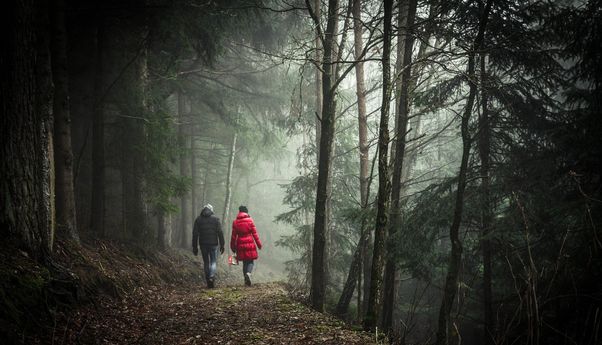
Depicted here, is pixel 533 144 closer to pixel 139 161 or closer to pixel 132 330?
pixel 132 330

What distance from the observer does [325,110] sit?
7.89m

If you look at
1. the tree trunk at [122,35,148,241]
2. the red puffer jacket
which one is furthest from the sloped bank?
the red puffer jacket

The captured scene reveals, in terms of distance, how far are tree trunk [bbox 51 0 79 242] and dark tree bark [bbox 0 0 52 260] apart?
1882mm

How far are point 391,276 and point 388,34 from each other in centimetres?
543

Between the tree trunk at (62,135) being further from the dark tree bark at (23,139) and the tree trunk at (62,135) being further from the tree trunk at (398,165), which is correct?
the tree trunk at (398,165)

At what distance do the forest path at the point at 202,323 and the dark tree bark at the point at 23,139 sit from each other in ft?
4.60

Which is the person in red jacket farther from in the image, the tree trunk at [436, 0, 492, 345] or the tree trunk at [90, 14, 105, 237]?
the tree trunk at [436, 0, 492, 345]

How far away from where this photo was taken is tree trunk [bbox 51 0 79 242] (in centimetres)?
727

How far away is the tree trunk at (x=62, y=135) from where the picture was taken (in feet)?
23.9

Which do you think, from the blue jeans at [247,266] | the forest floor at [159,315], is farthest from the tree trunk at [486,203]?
the blue jeans at [247,266]

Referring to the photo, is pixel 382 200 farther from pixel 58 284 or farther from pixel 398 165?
pixel 58 284

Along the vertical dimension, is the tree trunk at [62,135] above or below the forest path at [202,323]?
above

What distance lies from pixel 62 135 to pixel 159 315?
4150 mm

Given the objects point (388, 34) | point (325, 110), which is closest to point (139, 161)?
point (325, 110)
